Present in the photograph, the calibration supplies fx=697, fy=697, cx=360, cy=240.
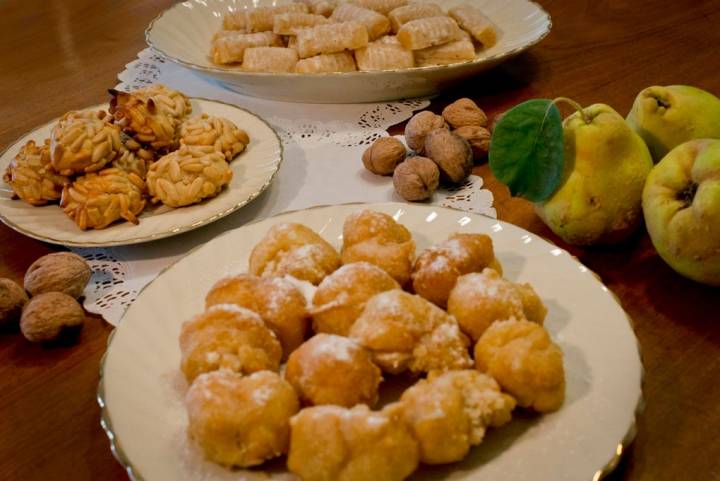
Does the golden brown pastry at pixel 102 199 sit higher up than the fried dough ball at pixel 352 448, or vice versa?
the fried dough ball at pixel 352 448

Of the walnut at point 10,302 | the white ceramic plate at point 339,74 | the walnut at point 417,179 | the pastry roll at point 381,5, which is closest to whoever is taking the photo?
the walnut at point 10,302

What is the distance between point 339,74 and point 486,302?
0.91 m

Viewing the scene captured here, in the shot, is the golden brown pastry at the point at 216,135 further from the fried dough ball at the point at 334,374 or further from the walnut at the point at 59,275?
the fried dough ball at the point at 334,374

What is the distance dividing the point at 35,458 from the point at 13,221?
0.51 m

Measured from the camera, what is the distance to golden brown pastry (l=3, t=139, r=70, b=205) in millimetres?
1243

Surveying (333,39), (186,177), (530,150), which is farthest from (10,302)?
(333,39)

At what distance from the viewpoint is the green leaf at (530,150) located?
108 cm

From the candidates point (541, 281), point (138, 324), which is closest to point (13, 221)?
point (138, 324)

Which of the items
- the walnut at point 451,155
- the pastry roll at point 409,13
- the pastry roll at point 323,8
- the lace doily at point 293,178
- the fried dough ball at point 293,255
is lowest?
the lace doily at point 293,178

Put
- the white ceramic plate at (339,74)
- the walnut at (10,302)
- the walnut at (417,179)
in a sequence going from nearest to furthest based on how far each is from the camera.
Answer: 1. the walnut at (10,302)
2. the walnut at (417,179)
3. the white ceramic plate at (339,74)

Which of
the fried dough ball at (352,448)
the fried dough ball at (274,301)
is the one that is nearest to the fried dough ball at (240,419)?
the fried dough ball at (352,448)

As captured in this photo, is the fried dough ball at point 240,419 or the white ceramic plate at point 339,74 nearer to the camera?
the fried dough ball at point 240,419

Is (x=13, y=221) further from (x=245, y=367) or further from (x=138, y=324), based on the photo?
(x=245, y=367)

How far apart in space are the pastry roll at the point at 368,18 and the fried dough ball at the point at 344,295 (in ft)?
3.31
